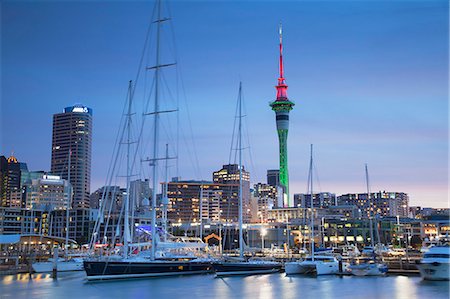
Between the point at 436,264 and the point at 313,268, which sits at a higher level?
the point at 436,264

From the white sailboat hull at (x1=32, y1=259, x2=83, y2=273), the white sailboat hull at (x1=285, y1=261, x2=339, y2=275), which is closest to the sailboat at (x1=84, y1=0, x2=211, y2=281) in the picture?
the white sailboat hull at (x1=285, y1=261, x2=339, y2=275)

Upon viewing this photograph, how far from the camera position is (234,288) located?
172 ft

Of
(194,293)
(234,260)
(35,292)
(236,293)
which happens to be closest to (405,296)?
(236,293)

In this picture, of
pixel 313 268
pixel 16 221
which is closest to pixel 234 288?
pixel 313 268

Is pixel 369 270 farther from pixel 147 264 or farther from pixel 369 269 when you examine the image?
pixel 147 264

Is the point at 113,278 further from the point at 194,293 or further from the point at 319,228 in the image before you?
the point at 319,228

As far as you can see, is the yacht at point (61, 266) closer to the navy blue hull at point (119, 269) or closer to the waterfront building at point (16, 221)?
the navy blue hull at point (119, 269)

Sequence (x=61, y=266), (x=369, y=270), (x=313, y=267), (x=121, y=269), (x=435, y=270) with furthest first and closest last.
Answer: (x=61, y=266) → (x=313, y=267) → (x=369, y=270) → (x=121, y=269) → (x=435, y=270)

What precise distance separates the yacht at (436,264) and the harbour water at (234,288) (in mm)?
847

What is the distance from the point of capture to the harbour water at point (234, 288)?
46938 millimetres

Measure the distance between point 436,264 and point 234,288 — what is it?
68.1 feet

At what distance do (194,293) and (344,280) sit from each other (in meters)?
20.1

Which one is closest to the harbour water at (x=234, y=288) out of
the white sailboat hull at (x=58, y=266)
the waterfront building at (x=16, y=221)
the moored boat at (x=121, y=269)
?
the moored boat at (x=121, y=269)

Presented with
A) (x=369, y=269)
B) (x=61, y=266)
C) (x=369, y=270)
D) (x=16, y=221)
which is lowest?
(x=61, y=266)
